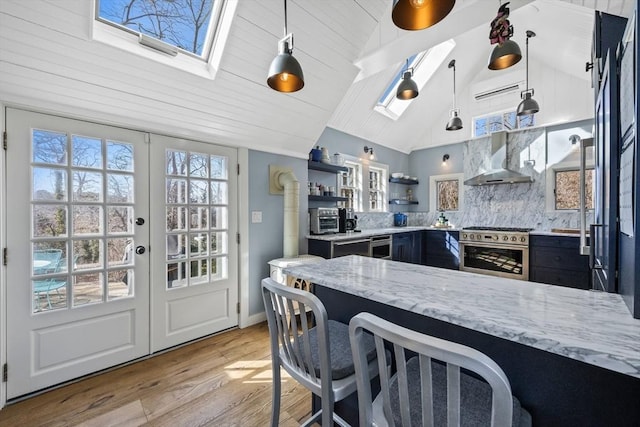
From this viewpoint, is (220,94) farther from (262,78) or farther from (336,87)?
(336,87)

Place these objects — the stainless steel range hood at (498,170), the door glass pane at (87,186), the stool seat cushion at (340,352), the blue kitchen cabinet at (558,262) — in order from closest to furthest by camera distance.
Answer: the stool seat cushion at (340,352) → the door glass pane at (87,186) → the blue kitchen cabinet at (558,262) → the stainless steel range hood at (498,170)

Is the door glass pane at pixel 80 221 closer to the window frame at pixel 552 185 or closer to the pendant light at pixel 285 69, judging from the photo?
the pendant light at pixel 285 69

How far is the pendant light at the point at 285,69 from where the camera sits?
1650 millimetres

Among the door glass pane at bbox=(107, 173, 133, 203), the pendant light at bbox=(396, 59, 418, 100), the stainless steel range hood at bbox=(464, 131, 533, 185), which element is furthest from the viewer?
the stainless steel range hood at bbox=(464, 131, 533, 185)

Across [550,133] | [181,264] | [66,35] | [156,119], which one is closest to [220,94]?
[156,119]

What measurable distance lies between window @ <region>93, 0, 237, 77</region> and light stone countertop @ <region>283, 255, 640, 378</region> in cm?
200

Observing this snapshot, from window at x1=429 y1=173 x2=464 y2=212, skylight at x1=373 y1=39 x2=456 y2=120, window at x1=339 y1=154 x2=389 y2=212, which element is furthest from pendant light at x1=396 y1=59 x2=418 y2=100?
window at x1=429 y1=173 x2=464 y2=212

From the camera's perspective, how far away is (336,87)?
116 inches

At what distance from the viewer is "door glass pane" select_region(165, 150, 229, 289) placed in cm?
260

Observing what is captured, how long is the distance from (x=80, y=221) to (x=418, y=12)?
2.64 m

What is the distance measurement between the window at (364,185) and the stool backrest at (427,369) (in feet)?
12.8

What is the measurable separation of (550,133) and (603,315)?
16.0 feet

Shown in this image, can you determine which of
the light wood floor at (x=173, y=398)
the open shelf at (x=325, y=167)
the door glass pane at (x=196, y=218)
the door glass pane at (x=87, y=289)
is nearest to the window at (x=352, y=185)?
the open shelf at (x=325, y=167)

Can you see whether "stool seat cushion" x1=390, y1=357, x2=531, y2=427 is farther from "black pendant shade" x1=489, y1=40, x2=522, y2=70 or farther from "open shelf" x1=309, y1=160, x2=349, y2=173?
"open shelf" x1=309, y1=160, x2=349, y2=173
